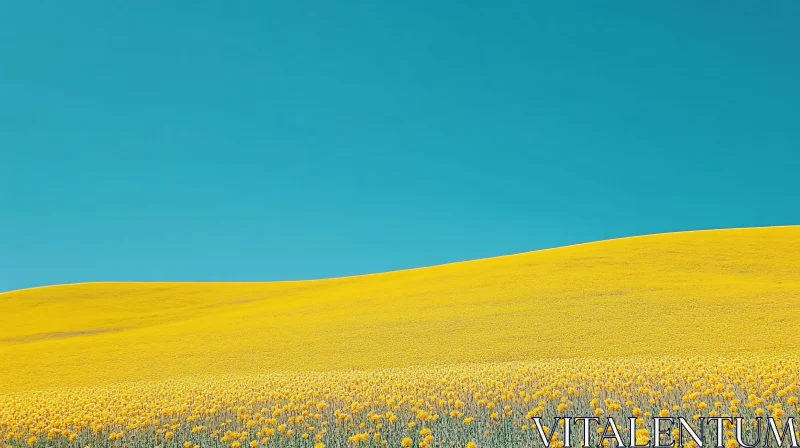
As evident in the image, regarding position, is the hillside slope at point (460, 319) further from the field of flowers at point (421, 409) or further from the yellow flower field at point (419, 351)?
the field of flowers at point (421, 409)

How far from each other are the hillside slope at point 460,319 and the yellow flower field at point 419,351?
5.6 inches

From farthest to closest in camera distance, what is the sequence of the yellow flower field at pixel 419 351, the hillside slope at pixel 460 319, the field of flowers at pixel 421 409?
the hillside slope at pixel 460 319
the yellow flower field at pixel 419 351
the field of flowers at pixel 421 409

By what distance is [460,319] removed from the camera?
26359mm

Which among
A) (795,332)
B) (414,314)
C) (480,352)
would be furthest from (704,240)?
(480,352)

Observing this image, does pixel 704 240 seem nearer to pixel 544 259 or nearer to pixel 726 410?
pixel 544 259

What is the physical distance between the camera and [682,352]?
19.4 meters

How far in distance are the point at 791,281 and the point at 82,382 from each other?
32111mm

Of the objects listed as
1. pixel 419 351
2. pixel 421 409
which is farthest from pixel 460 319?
pixel 421 409

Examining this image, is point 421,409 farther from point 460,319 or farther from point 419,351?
point 460,319

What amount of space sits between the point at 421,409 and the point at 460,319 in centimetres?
1729

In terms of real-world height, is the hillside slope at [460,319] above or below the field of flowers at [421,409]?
above

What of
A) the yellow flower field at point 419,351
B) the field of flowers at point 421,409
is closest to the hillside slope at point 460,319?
the yellow flower field at point 419,351

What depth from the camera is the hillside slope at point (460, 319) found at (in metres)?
21.8

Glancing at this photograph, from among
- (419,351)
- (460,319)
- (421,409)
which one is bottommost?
(421,409)
